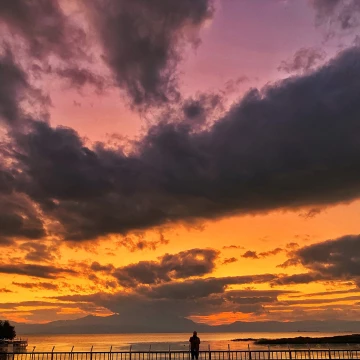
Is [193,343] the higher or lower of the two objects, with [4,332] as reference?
lower

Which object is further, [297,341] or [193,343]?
[297,341]

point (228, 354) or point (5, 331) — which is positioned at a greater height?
point (5, 331)

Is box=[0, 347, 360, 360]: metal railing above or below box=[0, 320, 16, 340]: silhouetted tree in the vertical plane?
below

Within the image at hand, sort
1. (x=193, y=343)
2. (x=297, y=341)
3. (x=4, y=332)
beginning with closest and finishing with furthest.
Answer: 1. (x=193, y=343)
2. (x=4, y=332)
3. (x=297, y=341)

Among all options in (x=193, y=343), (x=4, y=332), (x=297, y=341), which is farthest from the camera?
(x=297, y=341)

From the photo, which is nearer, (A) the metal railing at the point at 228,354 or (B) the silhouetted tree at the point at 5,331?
(A) the metal railing at the point at 228,354

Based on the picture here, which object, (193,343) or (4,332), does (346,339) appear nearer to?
(4,332)

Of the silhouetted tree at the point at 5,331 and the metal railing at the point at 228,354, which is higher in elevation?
the silhouetted tree at the point at 5,331

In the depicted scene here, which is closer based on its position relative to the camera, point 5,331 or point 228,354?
point 228,354

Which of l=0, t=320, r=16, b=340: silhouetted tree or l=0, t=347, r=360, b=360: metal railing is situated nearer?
l=0, t=347, r=360, b=360: metal railing

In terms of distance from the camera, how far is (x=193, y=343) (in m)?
38.6

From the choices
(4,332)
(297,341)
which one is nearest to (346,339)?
(297,341)

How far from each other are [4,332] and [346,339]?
3687 inches

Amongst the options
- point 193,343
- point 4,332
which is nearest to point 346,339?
point 4,332
